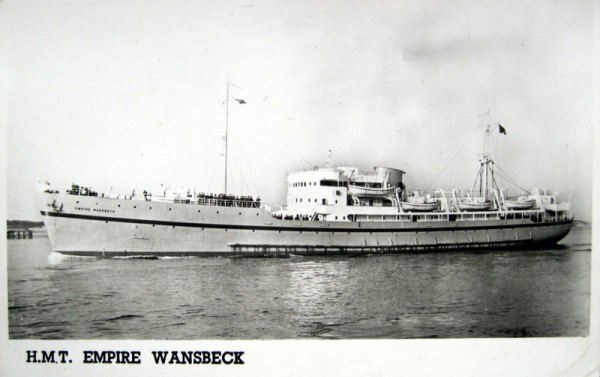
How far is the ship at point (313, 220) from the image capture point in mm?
7812

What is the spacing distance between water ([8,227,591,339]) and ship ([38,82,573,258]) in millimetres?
1349

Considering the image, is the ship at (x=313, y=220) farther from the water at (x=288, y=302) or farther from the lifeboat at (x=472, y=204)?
the water at (x=288, y=302)

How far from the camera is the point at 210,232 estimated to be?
841 centimetres

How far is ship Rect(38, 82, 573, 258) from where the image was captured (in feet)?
25.6

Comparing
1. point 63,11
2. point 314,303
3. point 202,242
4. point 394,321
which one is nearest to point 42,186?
point 63,11

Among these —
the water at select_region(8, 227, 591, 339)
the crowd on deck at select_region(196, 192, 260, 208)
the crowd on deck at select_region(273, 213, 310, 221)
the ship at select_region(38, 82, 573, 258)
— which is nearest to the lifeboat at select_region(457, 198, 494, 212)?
the ship at select_region(38, 82, 573, 258)

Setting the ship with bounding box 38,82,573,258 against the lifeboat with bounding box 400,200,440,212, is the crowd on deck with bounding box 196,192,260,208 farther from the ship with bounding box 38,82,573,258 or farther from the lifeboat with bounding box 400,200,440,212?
the lifeboat with bounding box 400,200,440,212

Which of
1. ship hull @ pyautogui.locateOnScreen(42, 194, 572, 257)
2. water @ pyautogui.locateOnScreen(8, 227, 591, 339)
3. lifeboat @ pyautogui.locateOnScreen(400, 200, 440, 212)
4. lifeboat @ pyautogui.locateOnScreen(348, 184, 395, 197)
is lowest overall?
water @ pyautogui.locateOnScreen(8, 227, 591, 339)

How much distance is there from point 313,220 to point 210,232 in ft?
6.97

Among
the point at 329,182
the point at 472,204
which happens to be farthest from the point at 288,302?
the point at 472,204

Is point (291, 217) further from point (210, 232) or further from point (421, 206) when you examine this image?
point (421, 206)

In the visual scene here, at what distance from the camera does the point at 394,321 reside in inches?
197

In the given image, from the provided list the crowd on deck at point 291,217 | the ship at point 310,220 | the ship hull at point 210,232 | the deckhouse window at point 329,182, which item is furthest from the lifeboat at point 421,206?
the crowd on deck at point 291,217

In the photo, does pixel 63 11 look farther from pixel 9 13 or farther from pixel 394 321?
pixel 394 321
